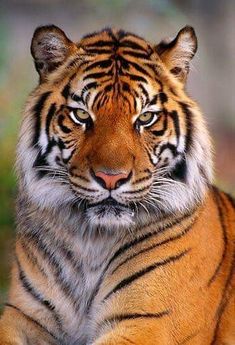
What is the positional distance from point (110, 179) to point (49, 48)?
0.67 metres

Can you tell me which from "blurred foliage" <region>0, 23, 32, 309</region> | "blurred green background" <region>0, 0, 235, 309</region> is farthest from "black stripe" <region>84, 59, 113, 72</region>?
"blurred green background" <region>0, 0, 235, 309</region>

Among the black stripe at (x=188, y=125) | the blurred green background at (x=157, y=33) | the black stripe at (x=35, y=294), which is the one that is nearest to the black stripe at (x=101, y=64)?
the black stripe at (x=188, y=125)

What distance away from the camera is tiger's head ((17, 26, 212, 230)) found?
423 centimetres

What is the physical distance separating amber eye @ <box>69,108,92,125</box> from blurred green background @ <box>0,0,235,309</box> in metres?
3.23

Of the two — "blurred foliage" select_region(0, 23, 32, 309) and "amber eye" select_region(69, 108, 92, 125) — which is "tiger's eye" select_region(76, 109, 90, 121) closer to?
"amber eye" select_region(69, 108, 92, 125)

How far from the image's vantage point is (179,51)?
4488 mm

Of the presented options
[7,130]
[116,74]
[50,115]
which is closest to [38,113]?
[50,115]

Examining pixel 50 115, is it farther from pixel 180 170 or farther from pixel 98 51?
pixel 180 170

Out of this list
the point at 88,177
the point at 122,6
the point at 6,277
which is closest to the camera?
the point at 88,177

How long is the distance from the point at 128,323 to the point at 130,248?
307 mm

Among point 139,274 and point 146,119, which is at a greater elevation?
point 146,119

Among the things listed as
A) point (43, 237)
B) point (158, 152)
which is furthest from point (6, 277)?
point (158, 152)

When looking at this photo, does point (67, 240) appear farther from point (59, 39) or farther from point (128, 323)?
point (59, 39)

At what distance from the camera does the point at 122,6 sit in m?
8.94
